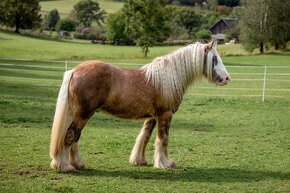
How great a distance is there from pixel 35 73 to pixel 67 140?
23.7 meters

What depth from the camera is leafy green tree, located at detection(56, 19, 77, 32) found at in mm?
83431

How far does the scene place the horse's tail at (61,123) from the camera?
6.75 metres

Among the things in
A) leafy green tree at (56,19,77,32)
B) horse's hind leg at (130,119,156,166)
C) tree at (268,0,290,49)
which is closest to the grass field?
horse's hind leg at (130,119,156,166)

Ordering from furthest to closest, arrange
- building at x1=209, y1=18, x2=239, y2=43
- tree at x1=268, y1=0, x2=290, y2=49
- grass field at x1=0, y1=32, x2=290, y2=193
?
building at x1=209, y1=18, x2=239, y2=43 → tree at x1=268, y1=0, x2=290, y2=49 → grass field at x1=0, y1=32, x2=290, y2=193

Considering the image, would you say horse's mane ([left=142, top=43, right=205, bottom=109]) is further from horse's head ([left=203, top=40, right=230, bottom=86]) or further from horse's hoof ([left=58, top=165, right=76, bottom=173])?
horse's hoof ([left=58, top=165, right=76, bottom=173])

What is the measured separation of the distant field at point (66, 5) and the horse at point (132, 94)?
306ft

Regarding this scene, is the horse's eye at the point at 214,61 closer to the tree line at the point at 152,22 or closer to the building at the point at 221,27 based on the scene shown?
the tree line at the point at 152,22

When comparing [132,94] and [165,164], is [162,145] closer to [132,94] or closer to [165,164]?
[165,164]

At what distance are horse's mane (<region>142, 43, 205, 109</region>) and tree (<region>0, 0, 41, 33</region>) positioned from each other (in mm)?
57393

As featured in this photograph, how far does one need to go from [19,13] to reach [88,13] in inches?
1312

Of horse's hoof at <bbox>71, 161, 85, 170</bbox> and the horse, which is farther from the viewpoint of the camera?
horse's hoof at <bbox>71, 161, 85, 170</bbox>

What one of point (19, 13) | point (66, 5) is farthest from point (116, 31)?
point (66, 5)

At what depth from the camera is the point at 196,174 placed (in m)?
7.14

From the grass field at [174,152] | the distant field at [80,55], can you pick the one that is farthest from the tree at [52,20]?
the grass field at [174,152]
